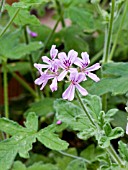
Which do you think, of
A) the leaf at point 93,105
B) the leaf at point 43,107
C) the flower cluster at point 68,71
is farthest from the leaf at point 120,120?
the flower cluster at point 68,71

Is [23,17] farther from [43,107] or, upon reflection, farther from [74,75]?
[43,107]

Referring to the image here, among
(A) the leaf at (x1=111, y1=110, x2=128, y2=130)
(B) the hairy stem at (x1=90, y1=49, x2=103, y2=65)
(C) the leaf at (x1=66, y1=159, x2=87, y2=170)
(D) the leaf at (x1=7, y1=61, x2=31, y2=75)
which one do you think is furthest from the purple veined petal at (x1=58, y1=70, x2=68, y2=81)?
(D) the leaf at (x1=7, y1=61, x2=31, y2=75)

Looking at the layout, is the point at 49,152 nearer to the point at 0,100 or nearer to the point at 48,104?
the point at 48,104

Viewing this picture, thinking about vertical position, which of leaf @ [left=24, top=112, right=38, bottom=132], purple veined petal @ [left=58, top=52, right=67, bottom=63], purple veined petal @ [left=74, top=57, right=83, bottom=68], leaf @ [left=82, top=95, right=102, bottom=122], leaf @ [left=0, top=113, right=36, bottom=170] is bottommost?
leaf @ [left=0, top=113, right=36, bottom=170]

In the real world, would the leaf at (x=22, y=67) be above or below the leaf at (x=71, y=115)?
below

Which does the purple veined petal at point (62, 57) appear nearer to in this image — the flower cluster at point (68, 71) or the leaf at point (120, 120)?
the flower cluster at point (68, 71)

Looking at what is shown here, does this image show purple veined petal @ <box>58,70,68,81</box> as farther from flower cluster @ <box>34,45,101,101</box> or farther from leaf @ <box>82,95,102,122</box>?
leaf @ <box>82,95,102,122</box>
